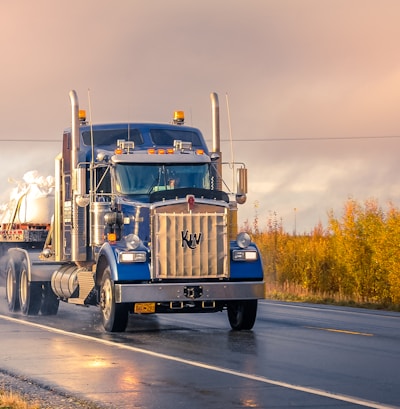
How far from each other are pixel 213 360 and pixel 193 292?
4337 mm

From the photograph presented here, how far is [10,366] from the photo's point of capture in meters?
15.0

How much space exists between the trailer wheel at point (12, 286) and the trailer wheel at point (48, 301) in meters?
1.08

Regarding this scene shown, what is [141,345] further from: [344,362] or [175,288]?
[344,362]

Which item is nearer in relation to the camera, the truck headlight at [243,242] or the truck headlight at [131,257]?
the truck headlight at [131,257]

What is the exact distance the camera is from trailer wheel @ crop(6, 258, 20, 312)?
26672mm

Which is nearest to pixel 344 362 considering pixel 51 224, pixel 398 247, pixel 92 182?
pixel 92 182

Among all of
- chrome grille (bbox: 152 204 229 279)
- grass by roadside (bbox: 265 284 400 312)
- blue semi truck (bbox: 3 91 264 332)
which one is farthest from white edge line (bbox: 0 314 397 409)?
grass by roadside (bbox: 265 284 400 312)

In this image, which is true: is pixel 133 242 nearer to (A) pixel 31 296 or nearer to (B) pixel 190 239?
(B) pixel 190 239

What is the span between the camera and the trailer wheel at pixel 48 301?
25.6 m

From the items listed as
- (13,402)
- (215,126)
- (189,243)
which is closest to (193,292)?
(189,243)

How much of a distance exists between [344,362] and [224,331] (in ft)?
19.0

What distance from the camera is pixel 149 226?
20.0 metres

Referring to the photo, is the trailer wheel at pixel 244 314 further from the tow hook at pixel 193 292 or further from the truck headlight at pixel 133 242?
the truck headlight at pixel 133 242

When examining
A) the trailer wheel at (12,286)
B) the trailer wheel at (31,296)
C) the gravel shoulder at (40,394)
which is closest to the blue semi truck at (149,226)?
the trailer wheel at (31,296)
